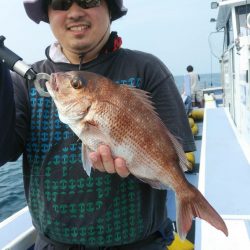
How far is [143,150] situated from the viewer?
185 centimetres

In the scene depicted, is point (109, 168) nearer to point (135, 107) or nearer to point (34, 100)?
point (135, 107)

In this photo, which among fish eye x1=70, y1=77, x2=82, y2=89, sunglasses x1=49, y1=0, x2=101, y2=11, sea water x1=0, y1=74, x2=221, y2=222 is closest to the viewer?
fish eye x1=70, y1=77, x2=82, y2=89

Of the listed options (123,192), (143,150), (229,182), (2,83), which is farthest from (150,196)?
(229,182)

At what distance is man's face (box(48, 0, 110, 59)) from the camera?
1990 millimetres

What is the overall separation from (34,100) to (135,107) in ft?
2.07

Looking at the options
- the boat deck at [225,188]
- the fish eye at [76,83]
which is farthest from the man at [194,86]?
the fish eye at [76,83]

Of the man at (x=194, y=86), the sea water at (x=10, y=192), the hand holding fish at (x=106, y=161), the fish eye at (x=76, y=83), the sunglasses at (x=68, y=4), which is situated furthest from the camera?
the man at (x=194, y=86)

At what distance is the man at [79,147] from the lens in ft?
6.61

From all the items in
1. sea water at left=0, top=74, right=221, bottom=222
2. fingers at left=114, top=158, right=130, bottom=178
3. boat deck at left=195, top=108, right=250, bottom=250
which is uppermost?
fingers at left=114, top=158, right=130, bottom=178

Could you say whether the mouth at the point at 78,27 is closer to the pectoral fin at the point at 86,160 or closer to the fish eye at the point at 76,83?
the fish eye at the point at 76,83

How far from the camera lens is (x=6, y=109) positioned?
190 cm

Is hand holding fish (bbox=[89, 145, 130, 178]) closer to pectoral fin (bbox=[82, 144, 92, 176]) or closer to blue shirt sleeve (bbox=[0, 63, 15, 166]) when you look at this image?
pectoral fin (bbox=[82, 144, 92, 176])

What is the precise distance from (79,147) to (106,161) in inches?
13.5

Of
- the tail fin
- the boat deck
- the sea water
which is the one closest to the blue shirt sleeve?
the tail fin
